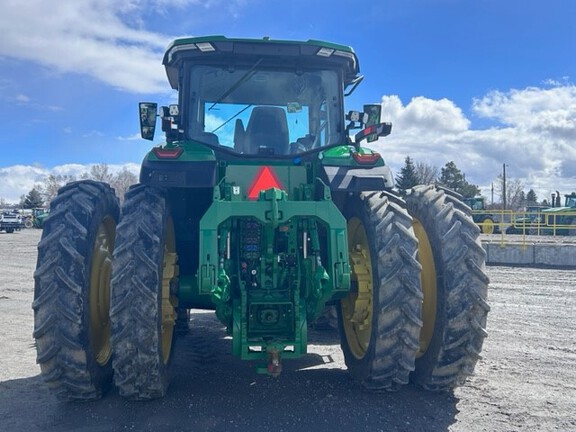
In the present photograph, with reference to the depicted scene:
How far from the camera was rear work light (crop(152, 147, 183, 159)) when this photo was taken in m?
4.53

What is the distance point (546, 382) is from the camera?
16.8 ft

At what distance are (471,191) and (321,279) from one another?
61.2 meters

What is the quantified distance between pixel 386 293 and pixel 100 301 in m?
2.32

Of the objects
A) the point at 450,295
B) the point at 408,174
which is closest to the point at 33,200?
the point at 408,174

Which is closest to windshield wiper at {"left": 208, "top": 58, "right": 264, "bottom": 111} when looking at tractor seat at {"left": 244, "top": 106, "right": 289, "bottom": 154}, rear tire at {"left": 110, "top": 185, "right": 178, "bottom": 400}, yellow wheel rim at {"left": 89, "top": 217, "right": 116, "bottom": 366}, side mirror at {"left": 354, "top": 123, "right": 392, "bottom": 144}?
tractor seat at {"left": 244, "top": 106, "right": 289, "bottom": 154}

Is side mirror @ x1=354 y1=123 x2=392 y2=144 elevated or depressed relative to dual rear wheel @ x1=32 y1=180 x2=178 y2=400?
elevated

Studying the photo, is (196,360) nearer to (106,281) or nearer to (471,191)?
(106,281)

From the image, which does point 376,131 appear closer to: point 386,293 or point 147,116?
point 386,293

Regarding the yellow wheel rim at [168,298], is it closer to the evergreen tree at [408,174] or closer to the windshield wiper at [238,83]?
the windshield wiper at [238,83]

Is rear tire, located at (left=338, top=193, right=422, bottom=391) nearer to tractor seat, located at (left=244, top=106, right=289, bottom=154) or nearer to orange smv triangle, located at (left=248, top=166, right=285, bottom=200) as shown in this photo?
orange smv triangle, located at (left=248, top=166, right=285, bottom=200)

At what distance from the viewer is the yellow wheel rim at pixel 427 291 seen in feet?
15.2

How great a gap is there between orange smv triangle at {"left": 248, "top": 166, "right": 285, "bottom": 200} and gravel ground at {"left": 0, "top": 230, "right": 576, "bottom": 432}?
1711mm

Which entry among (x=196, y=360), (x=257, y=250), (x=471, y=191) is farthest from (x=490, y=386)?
(x=471, y=191)

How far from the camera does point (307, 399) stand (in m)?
4.53
